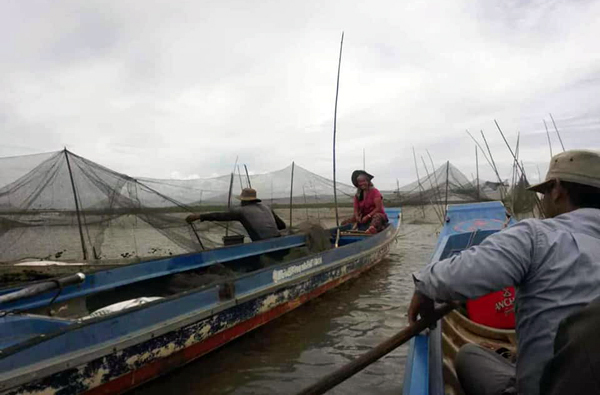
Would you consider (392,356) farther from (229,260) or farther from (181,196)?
(181,196)

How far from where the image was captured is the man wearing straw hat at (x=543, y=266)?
132cm

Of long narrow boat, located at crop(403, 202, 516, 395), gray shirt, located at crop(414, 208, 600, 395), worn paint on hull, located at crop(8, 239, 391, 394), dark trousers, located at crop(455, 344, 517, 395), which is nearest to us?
gray shirt, located at crop(414, 208, 600, 395)

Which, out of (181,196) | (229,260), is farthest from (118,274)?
(181,196)

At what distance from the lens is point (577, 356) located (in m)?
0.98

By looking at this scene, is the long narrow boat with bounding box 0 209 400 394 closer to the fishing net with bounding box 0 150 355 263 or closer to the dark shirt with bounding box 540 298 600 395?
the fishing net with bounding box 0 150 355 263

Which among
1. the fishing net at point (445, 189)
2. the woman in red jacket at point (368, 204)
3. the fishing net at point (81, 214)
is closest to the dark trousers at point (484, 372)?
the fishing net at point (81, 214)

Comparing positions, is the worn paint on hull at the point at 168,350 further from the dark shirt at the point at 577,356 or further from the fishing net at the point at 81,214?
the dark shirt at the point at 577,356

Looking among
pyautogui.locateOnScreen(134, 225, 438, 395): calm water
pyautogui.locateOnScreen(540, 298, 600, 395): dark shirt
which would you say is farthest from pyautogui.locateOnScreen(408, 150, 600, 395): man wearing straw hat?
pyautogui.locateOnScreen(134, 225, 438, 395): calm water

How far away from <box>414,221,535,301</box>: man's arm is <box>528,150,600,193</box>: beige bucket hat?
27cm

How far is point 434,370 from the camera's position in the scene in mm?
2225

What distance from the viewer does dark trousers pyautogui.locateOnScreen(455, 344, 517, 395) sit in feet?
6.13

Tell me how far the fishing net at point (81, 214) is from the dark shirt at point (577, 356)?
6.14 meters

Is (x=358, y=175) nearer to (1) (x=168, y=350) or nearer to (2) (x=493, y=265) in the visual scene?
(1) (x=168, y=350)

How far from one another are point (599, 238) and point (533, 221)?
20cm
